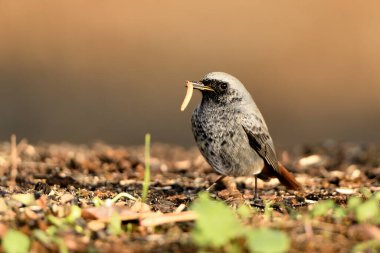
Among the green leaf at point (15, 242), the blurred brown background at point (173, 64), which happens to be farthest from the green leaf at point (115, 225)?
the blurred brown background at point (173, 64)

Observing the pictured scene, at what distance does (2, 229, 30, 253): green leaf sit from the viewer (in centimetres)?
358

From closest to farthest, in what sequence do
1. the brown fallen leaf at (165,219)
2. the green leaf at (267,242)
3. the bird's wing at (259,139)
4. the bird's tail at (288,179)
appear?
the green leaf at (267,242) → the brown fallen leaf at (165,219) → the bird's wing at (259,139) → the bird's tail at (288,179)

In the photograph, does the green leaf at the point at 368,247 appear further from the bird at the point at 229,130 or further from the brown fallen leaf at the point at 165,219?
the bird at the point at 229,130

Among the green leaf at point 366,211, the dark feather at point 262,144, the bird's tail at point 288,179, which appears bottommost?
the bird's tail at point 288,179

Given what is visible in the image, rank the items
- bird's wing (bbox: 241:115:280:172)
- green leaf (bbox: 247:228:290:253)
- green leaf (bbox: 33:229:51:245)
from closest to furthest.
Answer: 1. green leaf (bbox: 247:228:290:253)
2. green leaf (bbox: 33:229:51:245)
3. bird's wing (bbox: 241:115:280:172)

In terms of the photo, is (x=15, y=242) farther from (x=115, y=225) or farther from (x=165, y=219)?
(x=165, y=219)

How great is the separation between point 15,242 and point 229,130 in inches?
119

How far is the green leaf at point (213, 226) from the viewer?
353 centimetres

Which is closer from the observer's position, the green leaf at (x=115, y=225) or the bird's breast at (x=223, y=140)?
the green leaf at (x=115, y=225)

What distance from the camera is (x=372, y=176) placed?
7.54 metres

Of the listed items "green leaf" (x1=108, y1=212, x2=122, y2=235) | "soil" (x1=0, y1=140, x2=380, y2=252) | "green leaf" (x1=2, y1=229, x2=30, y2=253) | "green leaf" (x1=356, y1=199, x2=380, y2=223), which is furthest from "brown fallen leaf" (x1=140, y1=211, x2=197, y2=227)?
"green leaf" (x1=356, y1=199, x2=380, y2=223)

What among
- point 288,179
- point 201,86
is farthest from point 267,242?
point 288,179

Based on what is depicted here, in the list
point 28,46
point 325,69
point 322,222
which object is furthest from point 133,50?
point 322,222

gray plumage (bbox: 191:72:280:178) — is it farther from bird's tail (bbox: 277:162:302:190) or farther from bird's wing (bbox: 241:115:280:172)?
bird's tail (bbox: 277:162:302:190)
